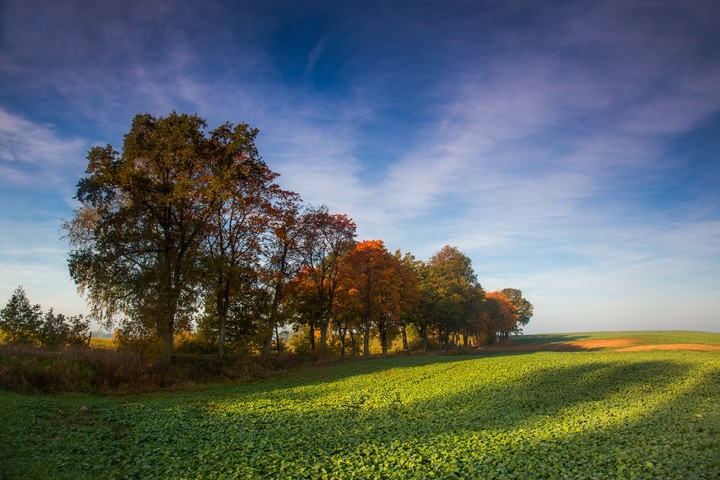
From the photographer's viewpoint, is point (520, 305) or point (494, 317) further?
point (520, 305)

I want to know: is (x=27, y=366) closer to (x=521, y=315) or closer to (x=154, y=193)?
(x=154, y=193)

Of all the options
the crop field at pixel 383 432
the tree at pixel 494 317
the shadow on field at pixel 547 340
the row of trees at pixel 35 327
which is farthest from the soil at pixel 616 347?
the row of trees at pixel 35 327

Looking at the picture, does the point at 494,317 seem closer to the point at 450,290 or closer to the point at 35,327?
the point at 450,290

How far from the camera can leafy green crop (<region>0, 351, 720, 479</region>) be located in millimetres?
9742

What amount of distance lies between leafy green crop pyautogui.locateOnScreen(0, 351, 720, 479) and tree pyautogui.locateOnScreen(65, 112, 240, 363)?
29.1 feet

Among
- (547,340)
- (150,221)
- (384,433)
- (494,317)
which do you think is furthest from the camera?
(547,340)

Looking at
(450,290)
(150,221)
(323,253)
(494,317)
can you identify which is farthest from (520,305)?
(150,221)

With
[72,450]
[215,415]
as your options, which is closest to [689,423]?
[215,415]

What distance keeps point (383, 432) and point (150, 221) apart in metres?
24.8

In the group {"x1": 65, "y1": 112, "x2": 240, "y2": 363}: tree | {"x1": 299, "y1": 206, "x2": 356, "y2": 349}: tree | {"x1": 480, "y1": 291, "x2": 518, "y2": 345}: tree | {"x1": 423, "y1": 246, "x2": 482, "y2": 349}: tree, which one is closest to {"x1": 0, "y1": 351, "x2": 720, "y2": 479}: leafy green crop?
{"x1": 65, "y1": 112, "x2": 240, "y2": 363}: tree

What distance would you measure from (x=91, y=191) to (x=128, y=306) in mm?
9286

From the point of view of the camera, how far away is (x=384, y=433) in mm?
13344

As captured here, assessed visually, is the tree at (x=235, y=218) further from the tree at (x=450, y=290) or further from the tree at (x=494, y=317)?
the tree at (x=494, y=317)

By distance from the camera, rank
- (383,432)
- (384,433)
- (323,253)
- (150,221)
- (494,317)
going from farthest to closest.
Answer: (494,317)
(323,253)
(150,221)
(383,432)
(384,433)
